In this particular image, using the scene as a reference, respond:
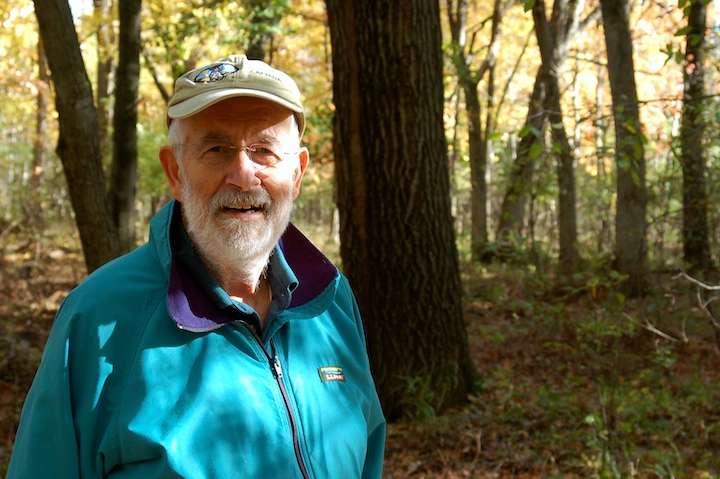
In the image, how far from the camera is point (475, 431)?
5676mm

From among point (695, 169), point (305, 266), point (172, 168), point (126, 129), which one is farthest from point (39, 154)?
point (305, 266)

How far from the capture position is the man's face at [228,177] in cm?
217

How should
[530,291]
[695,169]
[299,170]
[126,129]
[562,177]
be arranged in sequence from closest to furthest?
[299,170], [126,129], [695,169], [530,291], [562,177]

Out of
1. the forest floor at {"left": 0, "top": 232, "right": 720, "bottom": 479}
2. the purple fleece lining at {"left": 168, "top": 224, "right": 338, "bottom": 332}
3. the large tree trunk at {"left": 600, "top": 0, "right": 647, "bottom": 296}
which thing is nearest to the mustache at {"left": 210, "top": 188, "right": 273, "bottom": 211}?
the purple fleece lining at {"left": 168, "top": 224, "right": 338, "bottom": 332}

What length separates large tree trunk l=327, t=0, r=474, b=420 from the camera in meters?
5.59

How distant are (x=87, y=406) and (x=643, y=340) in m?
7.21

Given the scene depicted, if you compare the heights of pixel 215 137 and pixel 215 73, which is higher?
pixel 215 73

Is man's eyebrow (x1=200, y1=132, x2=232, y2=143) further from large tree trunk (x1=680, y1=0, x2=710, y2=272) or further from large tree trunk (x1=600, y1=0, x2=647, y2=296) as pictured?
large tree trunk (x1=600, y1=0, x2=647, y2=296)

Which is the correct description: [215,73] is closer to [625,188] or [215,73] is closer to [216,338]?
[216,338]

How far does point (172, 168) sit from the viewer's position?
2336 mm

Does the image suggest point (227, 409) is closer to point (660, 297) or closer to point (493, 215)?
point (660, 297)

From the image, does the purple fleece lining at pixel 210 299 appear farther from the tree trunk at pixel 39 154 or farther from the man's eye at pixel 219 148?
the tree trunk at pixel 39 154

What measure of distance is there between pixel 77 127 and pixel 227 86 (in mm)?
4883

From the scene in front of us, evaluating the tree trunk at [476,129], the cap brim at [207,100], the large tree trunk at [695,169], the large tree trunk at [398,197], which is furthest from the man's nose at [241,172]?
the tree trunk at [476,129]
